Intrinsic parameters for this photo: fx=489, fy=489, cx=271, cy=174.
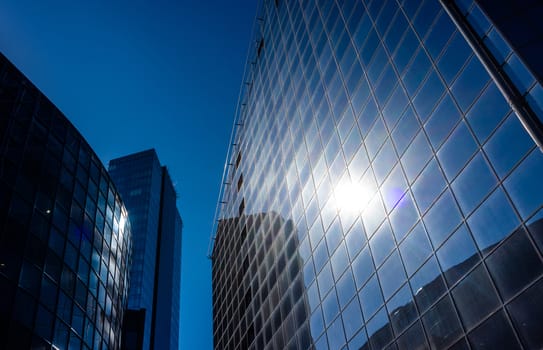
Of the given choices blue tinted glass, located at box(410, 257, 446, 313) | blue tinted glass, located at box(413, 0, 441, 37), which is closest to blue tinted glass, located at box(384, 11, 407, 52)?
blue tinted glass, located at box(413, 0, 441, 37)

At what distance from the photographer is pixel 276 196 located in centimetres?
4144

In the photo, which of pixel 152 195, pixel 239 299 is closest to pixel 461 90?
pixel 239 299

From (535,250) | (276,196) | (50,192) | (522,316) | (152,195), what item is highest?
(152,195)

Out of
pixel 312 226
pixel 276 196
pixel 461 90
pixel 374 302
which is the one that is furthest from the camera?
pixel 276 196

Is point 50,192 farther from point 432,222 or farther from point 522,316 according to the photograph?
point 522,316

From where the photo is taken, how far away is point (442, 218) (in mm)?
19125

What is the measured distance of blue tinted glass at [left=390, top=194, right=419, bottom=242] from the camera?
69.2 feet

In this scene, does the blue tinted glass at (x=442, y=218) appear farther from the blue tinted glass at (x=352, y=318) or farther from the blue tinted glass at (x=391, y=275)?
the blue tinted glass at (x=352, y=318)

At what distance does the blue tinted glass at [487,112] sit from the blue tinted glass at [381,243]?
6.59m

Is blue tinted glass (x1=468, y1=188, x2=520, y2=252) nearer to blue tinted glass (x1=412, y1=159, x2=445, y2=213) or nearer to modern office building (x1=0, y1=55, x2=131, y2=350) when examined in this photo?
blue tinted glass (x1=412, y1=159, x2=445, y2=213)

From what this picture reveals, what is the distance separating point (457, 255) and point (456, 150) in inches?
161

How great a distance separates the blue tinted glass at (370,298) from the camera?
22.9 metres

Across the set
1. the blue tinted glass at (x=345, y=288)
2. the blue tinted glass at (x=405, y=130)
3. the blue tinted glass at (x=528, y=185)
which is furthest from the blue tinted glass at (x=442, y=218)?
the blue tinted glass at (x=345, y=288)

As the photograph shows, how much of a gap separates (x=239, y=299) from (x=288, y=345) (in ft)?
52.2
